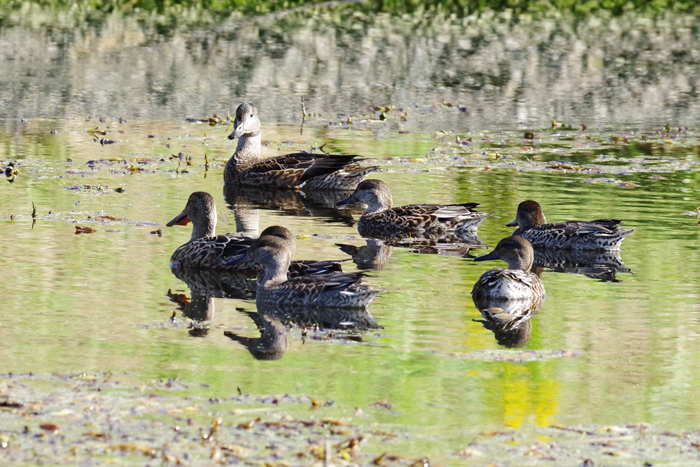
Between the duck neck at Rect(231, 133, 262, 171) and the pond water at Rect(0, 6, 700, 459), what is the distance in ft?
1.26

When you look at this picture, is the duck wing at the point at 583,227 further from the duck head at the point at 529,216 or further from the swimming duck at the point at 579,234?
the duck head at the point at 529,216

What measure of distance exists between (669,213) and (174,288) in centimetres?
658

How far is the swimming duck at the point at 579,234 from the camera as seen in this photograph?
45.1 ft

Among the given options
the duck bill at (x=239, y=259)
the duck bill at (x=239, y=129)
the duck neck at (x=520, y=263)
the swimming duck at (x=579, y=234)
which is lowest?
the duck bill at (x=239, y=259)

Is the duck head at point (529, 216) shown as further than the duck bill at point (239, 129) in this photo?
No

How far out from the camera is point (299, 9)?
37844 mm

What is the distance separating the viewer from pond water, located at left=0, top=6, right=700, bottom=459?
341 inches

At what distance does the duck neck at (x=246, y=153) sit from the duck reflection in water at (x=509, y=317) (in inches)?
308

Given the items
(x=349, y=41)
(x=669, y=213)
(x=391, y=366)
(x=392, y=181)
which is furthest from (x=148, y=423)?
(x=349, y=41)

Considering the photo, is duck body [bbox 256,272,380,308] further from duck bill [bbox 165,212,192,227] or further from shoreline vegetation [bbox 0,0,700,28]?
shoreline vegetation [bbox 0,0,700,28]

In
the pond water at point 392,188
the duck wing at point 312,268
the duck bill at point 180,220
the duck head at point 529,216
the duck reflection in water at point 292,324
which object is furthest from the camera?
the duck head at point 529,216

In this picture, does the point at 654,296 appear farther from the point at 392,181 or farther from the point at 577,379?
the point at 392,181

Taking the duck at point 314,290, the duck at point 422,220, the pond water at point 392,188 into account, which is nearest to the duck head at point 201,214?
the pond water at point 392,188

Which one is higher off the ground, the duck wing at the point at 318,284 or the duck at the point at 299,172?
the duck at the point at 299,172
